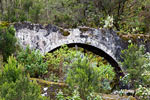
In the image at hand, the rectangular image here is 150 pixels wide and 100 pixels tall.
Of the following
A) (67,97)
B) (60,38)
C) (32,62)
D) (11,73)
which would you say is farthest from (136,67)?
(60,38)

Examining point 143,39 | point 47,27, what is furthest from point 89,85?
point 143,39

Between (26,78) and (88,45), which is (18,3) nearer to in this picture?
(88,45)

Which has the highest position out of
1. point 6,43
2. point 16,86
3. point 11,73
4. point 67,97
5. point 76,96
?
point 6,43

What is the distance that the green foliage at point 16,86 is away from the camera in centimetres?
272

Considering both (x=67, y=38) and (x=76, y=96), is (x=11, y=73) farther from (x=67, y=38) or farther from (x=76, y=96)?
(x=67, y=38)

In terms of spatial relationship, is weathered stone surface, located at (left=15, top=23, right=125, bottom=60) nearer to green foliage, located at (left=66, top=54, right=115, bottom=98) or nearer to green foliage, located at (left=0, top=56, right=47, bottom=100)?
green foliage, located at (left=66, top=54, right=115, bottom=98)

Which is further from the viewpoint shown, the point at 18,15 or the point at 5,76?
the point at 18,15

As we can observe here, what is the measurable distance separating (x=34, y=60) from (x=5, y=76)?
3898 mm

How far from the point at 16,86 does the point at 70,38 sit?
677 cm

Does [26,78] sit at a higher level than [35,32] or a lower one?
lower

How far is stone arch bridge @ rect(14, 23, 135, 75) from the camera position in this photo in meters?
9.13

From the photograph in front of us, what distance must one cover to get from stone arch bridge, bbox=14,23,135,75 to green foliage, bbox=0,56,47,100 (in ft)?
20.1

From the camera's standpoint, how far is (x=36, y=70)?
6.71 meters

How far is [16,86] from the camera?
9.12ft
